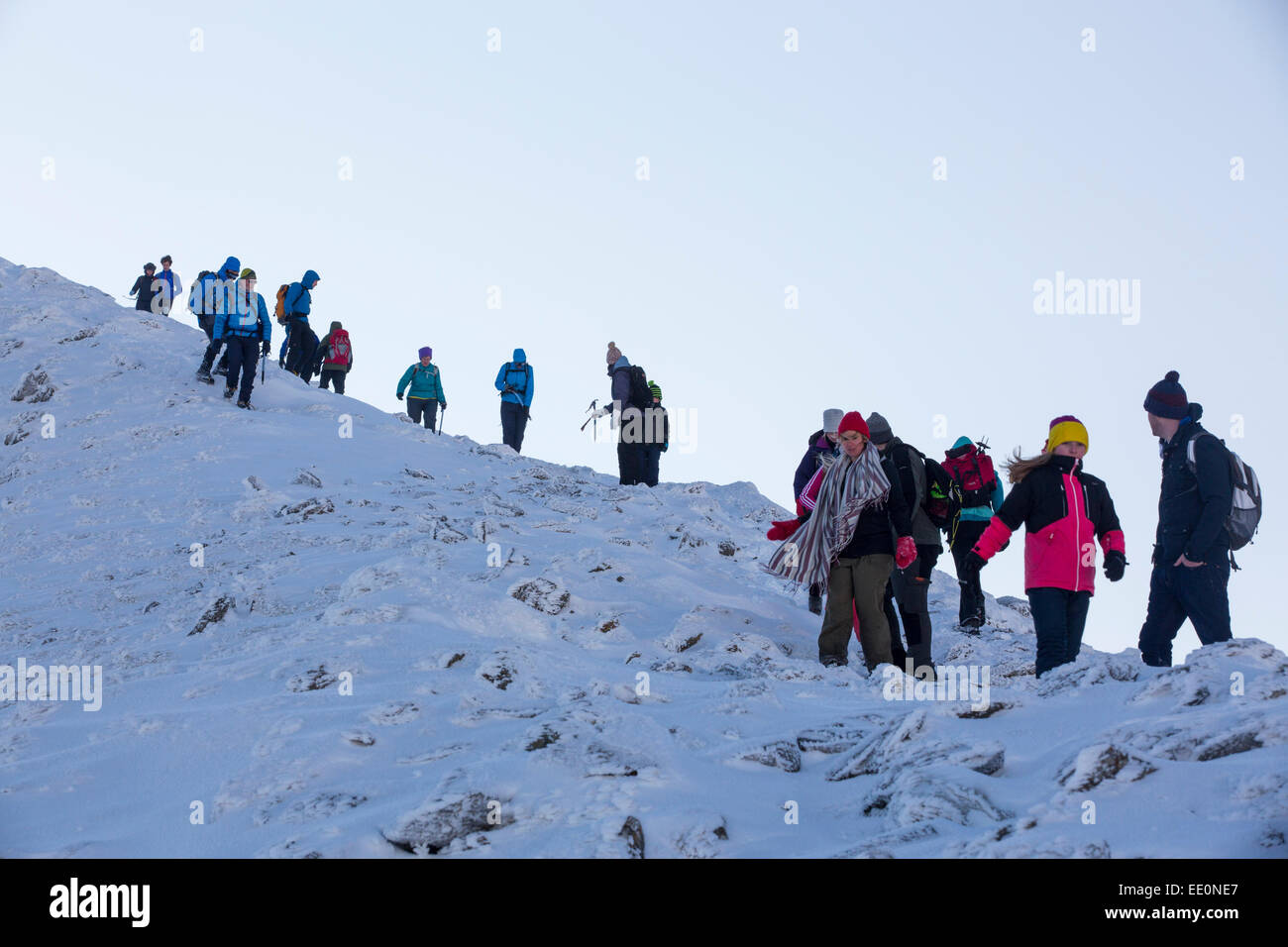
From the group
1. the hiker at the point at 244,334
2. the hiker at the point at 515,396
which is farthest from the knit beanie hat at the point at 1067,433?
the hiker at the point at 515,396

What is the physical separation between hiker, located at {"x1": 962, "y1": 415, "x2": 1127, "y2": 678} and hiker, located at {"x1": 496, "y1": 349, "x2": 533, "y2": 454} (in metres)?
12.7

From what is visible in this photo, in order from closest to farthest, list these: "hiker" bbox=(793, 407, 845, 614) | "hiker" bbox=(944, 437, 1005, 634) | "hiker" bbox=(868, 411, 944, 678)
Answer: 1. "hiker" bbox=(868, 411, 944, 678)
2. "hiker" bbox=(793, 407, 845, 614)
3. "hiker" bbox=(944, 437, 1005, 634)

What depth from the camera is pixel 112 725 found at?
253 inches

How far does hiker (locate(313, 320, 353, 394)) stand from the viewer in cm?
2169

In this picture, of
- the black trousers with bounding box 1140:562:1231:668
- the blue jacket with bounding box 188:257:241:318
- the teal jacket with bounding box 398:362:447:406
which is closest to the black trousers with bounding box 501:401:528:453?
the teal jacket with bounding box 398:362:447:406

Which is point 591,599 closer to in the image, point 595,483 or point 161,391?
point 595,483

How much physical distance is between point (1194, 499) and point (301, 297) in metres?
17.3

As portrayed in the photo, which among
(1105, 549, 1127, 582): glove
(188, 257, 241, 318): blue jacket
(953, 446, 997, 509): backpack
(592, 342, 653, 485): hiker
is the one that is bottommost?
(1105, 549, 1127, 582): glove

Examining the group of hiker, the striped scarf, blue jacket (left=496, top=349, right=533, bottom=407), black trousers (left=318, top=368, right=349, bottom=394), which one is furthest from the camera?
black trousers (left=318, top=368, right=349, bottom=394)

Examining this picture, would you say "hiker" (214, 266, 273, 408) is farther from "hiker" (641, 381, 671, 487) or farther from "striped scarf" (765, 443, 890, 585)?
"striped scarf" (765, 443, 890, 585)

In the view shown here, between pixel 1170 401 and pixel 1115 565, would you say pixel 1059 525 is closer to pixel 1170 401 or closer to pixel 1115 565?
pixel 1115 565

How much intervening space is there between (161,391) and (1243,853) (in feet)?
53.4

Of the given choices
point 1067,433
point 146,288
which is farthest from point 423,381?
point 1067,433

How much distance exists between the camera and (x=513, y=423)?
19.8 m
